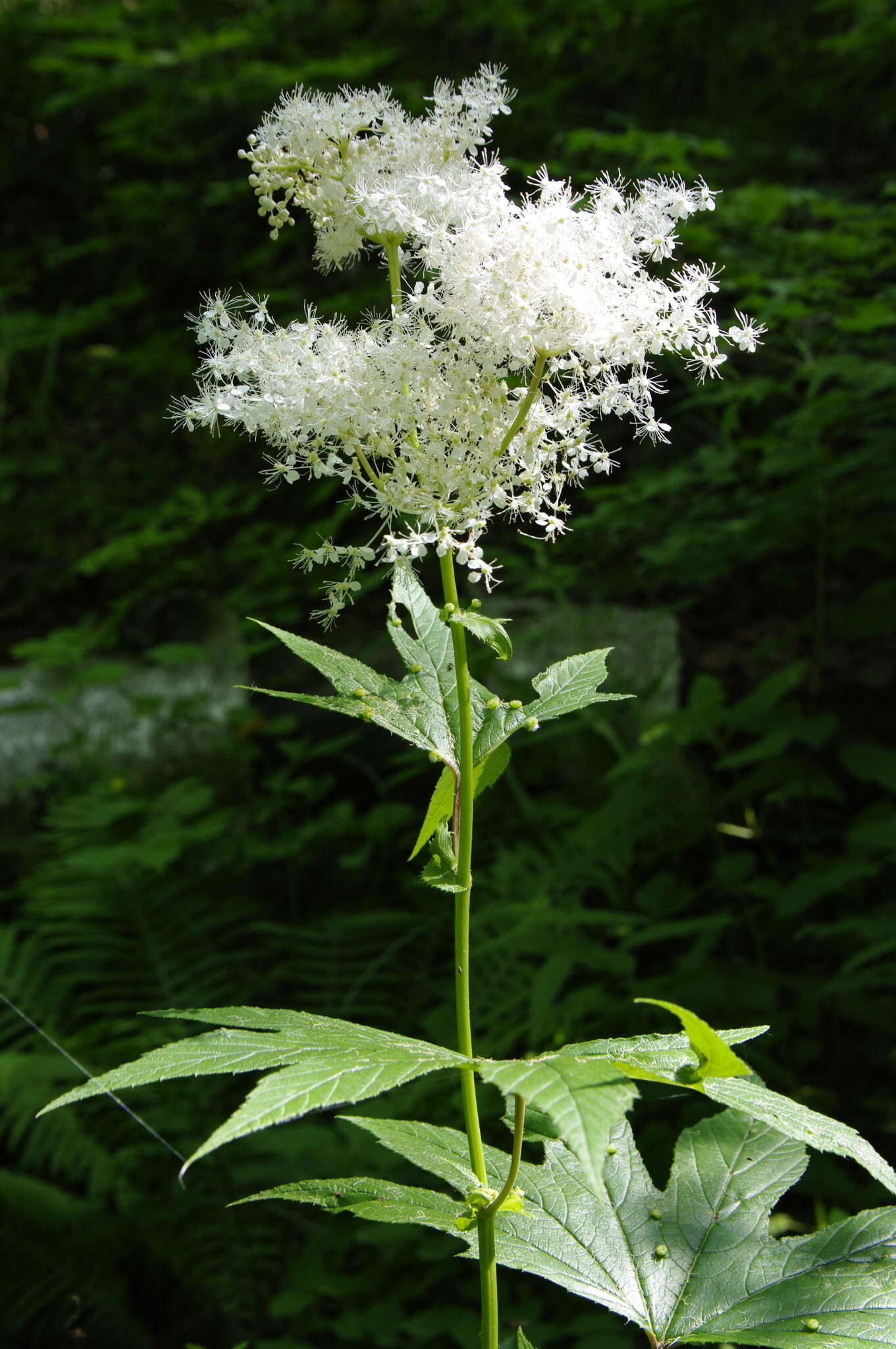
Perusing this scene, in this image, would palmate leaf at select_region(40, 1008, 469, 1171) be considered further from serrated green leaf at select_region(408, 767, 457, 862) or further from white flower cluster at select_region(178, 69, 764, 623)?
white flower cluster at select_region(178, 69, 764, 623)

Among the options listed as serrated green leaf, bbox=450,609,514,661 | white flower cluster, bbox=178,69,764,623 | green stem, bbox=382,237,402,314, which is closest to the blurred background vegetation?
serrated green leaf, bbox=450,609,514,661

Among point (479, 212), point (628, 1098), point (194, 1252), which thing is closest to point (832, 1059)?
point (194, 1252)

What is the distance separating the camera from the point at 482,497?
92 centimetres

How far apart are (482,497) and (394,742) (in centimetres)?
295

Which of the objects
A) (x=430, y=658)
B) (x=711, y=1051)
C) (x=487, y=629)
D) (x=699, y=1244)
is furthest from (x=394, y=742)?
(x=711, y=1051)

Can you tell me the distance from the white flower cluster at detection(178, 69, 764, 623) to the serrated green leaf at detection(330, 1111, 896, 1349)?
599mm

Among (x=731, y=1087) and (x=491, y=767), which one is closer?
(x=731, y=1087)

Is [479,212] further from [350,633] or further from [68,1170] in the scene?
[350,633]

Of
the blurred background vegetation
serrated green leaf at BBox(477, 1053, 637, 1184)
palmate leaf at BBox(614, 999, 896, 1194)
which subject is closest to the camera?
serrated green leaf at BBox(477, 1053, 637, 1184)

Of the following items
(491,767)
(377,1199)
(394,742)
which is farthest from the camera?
(394,742)

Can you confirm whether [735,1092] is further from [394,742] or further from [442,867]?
[394,742]

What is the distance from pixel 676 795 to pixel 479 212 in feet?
6.96

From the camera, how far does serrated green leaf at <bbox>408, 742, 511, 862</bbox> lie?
100cm

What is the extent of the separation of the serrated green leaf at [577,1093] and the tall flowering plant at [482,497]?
1.5 inches
